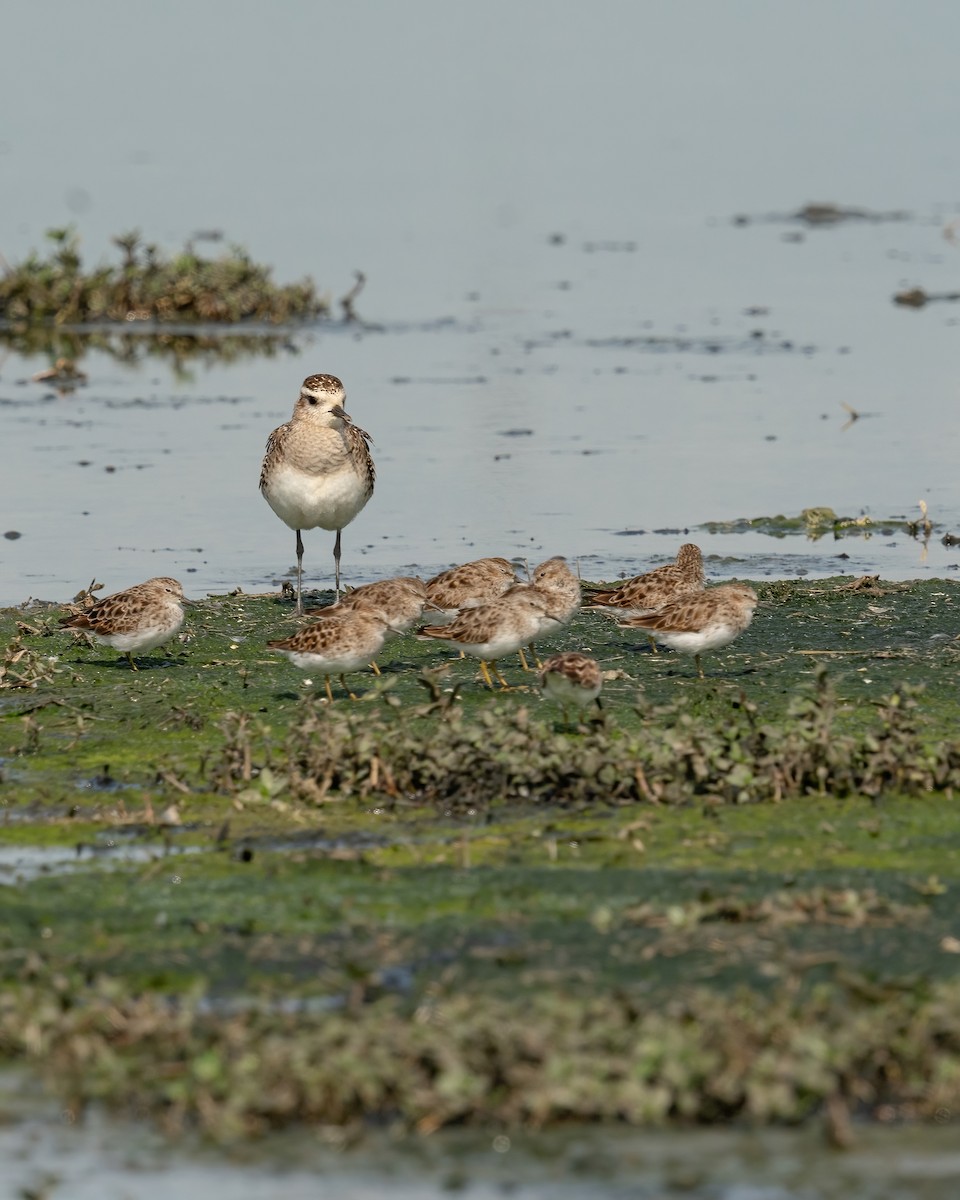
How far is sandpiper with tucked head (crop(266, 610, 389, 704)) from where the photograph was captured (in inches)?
489

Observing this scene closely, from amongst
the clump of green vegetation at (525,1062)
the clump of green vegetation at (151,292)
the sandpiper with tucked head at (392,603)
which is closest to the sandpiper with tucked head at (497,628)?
the sandpiper with tucked head at (392,603)

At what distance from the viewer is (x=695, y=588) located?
46.6 feet

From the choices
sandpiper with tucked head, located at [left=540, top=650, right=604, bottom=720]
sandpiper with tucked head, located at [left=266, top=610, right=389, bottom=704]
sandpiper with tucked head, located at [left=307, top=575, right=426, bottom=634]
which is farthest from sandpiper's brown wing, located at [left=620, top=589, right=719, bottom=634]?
sandpiper with tucked head, located at [left=266, top=610, right=389, bottom=704]

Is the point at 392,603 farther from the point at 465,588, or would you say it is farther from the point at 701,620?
the point at 701,620

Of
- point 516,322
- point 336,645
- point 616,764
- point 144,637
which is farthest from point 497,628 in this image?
point 516,322

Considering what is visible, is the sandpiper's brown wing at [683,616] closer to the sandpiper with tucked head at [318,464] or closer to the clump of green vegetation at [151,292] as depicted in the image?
the sandpiper with tucked head at [318,464]

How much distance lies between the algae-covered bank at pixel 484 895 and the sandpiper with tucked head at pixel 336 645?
0.22 m

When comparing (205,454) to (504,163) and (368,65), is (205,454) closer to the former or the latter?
(504,163)

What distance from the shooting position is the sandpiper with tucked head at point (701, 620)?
12852 millimetres

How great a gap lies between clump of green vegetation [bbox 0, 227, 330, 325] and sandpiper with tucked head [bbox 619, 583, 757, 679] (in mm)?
17274

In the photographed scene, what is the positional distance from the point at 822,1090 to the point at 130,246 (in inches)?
919

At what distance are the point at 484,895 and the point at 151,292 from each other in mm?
21582

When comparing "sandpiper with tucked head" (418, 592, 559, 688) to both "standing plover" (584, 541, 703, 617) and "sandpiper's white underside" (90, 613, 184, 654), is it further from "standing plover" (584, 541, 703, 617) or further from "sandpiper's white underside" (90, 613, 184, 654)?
"sandpiper's white underside" (90, 613, 184, 654)

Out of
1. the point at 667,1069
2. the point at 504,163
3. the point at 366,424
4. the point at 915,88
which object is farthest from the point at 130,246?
the point at 915,88
